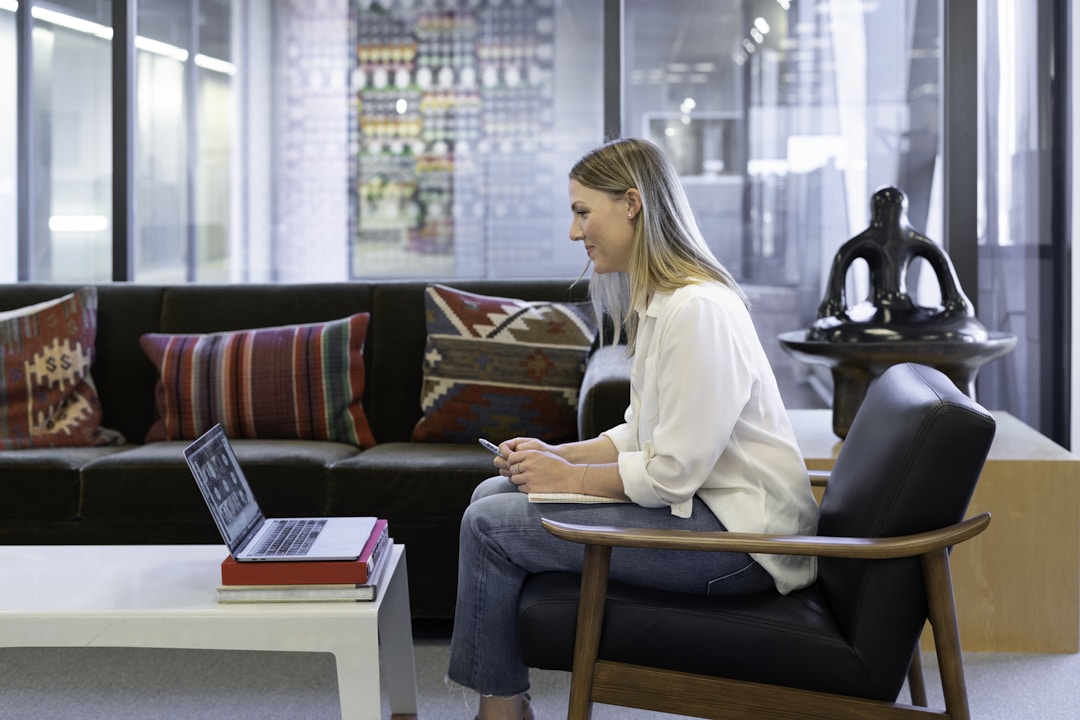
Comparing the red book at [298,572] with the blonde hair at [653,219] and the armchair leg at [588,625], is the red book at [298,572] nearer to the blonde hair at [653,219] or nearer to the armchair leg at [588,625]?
the armchair leg at [588,625]

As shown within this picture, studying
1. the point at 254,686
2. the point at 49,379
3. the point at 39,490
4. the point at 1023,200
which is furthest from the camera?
the point at 1023,200

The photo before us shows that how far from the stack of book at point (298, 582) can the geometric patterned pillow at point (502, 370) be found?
1.34m

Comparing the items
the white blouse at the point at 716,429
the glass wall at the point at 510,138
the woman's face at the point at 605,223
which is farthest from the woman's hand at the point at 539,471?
the glass wall at the point at 510,138

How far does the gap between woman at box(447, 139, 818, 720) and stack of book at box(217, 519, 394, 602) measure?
18 centimetres

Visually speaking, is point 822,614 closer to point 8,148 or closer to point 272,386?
point 272,386

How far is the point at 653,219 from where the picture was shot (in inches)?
75.7

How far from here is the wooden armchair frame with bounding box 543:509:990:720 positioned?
1.58 m

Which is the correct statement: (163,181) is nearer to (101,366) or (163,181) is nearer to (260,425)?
(101,366)

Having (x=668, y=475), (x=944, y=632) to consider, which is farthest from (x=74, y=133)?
(x=944, y=632)

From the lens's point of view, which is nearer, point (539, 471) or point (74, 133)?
point (539, 471)

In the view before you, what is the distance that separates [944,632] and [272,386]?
2153 millimetres

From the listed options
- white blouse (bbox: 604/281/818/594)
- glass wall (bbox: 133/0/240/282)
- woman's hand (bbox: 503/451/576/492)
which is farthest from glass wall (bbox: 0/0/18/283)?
white blouse (bbox: 604/281/818/594)

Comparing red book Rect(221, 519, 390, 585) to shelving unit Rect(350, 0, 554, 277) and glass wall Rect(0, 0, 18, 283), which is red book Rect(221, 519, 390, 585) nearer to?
shelving unit Rect(350, 0, 554, 277)

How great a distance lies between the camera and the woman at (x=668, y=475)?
1734 mm
